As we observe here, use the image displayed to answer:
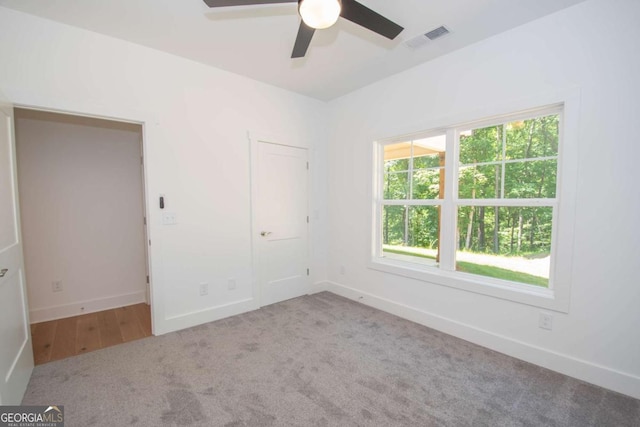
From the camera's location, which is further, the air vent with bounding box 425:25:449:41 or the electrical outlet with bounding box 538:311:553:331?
the air vent with bounding box 425:25:449:41

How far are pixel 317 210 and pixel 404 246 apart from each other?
4.47 ft

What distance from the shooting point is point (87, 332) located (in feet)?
9.37

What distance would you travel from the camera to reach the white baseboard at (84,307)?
3.11 meters

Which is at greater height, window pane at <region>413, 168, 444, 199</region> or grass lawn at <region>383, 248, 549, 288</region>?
window pane at <region>413, 168, 444, 199</region>

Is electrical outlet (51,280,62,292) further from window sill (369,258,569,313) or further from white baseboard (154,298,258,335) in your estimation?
window sill (369,258,569,313)

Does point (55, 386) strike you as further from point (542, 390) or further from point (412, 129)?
point (412, 129)

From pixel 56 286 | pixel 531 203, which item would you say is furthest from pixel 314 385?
→ pixel 56 286

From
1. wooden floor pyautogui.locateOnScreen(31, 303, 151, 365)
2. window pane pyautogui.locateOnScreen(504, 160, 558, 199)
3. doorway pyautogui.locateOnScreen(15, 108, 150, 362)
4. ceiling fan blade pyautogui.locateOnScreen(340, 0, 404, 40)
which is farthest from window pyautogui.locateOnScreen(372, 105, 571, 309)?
doorway pyautogui.locateOnScreen(15, 108, 150, 362)

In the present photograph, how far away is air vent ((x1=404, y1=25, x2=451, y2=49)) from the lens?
92.0 inches

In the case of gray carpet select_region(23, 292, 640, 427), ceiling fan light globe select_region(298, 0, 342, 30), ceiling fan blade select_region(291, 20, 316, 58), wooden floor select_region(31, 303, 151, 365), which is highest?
ceiling fan blade select_region(291, 20, 316, 58)

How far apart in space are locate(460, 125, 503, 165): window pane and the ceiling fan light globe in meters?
1.90

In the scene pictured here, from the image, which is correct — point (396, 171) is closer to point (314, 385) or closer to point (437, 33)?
point (437, 33)

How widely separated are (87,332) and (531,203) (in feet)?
14.7

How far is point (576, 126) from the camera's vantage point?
80.5 inches
